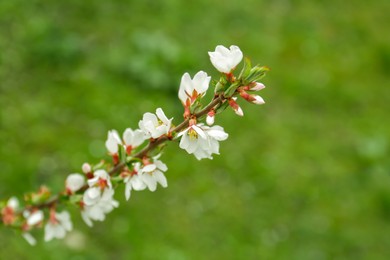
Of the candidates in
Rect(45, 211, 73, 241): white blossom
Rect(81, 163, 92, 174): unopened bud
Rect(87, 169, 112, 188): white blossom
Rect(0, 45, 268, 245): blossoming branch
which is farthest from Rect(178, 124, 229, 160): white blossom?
Rect(45, 211, 73, 241): white blossom

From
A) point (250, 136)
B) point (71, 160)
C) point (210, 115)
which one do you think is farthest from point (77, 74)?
point (210, 115)

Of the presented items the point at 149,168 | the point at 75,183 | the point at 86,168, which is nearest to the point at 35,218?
the point at 75,183

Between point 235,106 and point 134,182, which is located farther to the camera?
point 134,182

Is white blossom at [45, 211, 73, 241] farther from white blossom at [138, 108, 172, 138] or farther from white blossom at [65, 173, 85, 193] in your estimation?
white blossom at [138, 108, 172, 138]

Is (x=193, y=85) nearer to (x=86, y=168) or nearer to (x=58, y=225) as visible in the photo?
(x=86, y=168)

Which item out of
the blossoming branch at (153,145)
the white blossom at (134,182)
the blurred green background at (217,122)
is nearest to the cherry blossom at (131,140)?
the blossoming branch at (153,145)

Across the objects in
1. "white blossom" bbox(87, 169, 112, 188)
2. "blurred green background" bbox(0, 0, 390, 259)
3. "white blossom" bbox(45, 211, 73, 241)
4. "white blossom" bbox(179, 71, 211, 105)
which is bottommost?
"white blossom" bbox(179, 71, 211, 105)

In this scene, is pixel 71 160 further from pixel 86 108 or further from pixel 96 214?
pixel 96 214
